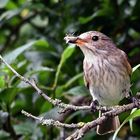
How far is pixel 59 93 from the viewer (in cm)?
397

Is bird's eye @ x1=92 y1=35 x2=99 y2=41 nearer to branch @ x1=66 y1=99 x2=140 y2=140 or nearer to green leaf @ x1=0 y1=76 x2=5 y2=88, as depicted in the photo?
green leaf @ x1=0 y1=76 x2=5 y2=88

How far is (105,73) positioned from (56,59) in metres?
0.82

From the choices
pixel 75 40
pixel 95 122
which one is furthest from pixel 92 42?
pixel 95 122

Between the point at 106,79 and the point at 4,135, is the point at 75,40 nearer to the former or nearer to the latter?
the point at 106,79

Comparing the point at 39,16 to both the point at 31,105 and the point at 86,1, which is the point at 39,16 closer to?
the point at 86,1

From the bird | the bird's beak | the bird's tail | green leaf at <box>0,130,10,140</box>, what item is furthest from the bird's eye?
green leaf at <box>0,130,10,140</box>

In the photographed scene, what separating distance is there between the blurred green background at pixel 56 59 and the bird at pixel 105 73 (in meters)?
0.12

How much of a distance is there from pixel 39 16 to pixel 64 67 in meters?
1.13

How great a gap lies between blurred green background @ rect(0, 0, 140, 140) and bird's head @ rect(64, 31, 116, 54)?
20 cm

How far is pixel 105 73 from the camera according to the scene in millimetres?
3787

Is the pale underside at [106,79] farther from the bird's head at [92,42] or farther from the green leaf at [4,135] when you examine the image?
the green leaf at [4,135]

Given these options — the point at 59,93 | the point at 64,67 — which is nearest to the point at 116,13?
the point at 64,67

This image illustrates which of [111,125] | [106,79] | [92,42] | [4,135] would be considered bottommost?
[111,125]

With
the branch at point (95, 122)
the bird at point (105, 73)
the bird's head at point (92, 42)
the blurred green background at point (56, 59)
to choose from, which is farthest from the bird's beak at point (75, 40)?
the branch at point (95, 122)
